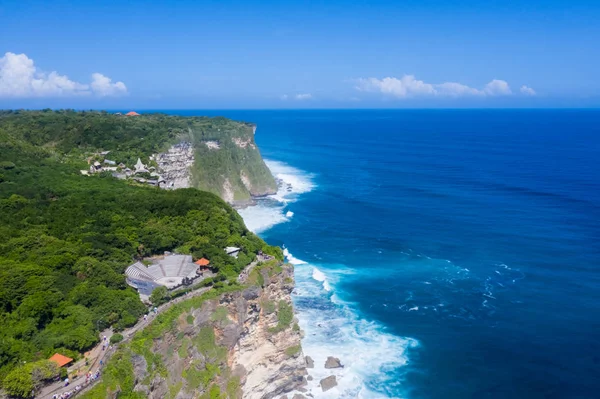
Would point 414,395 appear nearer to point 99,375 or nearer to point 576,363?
point 576,363

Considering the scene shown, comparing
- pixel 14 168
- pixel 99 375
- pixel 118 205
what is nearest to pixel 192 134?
pixel 14 168

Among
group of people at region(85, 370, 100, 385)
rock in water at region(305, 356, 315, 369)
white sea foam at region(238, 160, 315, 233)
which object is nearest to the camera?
group of people at region(85, 370, 100, 385)

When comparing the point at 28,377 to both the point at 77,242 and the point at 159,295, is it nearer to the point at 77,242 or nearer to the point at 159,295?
the point at 159,295

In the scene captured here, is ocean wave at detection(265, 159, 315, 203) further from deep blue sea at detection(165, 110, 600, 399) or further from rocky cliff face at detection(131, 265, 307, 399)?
rocky cliff face at detection(131, 265, 307, 399)

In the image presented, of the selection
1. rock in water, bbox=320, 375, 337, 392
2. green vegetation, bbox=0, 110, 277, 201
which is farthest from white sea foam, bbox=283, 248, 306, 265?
green vegetation, bbox=0, 110, 277, 201

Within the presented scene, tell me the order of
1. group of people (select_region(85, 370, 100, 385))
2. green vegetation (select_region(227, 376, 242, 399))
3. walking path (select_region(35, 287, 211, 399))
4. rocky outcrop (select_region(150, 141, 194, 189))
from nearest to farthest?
walking path (select_region(35, 287, 211, 399)), group of people (select_region(85, 370, 100, 385)), green vegetation (select_region(227, 376, 242, 399)), rocky outcrop (select_region(150, 141, 194, 189))

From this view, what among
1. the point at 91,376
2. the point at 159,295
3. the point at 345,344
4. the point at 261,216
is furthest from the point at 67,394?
the point at 261,216
